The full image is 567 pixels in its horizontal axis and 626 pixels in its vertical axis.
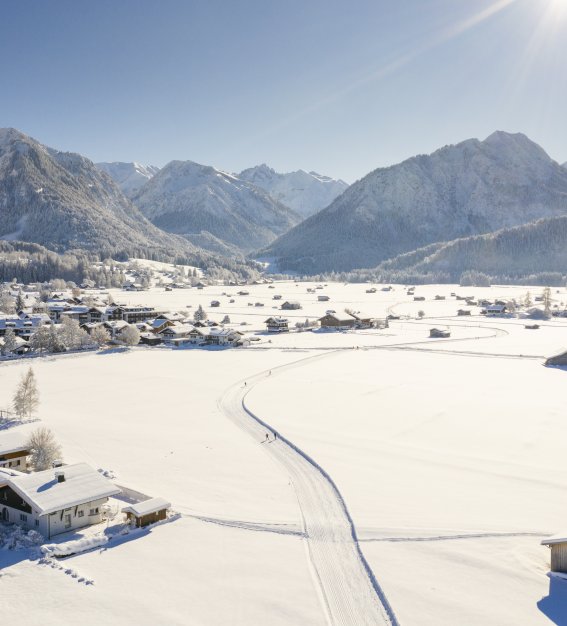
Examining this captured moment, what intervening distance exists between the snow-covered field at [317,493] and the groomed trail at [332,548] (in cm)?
9

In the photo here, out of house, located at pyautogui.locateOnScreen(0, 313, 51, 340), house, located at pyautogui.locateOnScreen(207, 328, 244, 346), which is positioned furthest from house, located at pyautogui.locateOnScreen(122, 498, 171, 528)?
house, located at pyautogui.locateOnScreen(0, 313, 51, 340)

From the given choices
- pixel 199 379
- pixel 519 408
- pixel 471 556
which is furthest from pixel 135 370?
pixel 471 556

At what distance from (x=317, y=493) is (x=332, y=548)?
5277 millimetres

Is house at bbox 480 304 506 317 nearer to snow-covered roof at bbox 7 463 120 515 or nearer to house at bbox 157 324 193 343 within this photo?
house at bbox 157 324 193 343

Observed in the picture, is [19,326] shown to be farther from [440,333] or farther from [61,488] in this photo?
[61,488]

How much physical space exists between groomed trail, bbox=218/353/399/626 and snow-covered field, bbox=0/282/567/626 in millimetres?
90

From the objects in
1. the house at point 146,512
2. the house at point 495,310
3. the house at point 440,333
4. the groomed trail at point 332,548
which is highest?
the house at point 495,310

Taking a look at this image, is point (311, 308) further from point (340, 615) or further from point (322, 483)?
point (340, 615)

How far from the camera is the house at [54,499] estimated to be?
23.1 metres

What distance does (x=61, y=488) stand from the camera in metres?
24.3

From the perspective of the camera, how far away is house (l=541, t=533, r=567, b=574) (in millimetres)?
19234

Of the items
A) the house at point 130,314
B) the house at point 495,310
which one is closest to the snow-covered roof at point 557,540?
the house at point 130,314

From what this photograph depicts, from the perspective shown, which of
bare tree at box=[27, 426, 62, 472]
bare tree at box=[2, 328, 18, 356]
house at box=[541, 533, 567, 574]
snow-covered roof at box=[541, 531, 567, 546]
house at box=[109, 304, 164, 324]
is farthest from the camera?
house at box=[109, 304, 164, 324]

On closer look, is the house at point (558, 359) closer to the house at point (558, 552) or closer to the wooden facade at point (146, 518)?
the house at point (558, 552)
